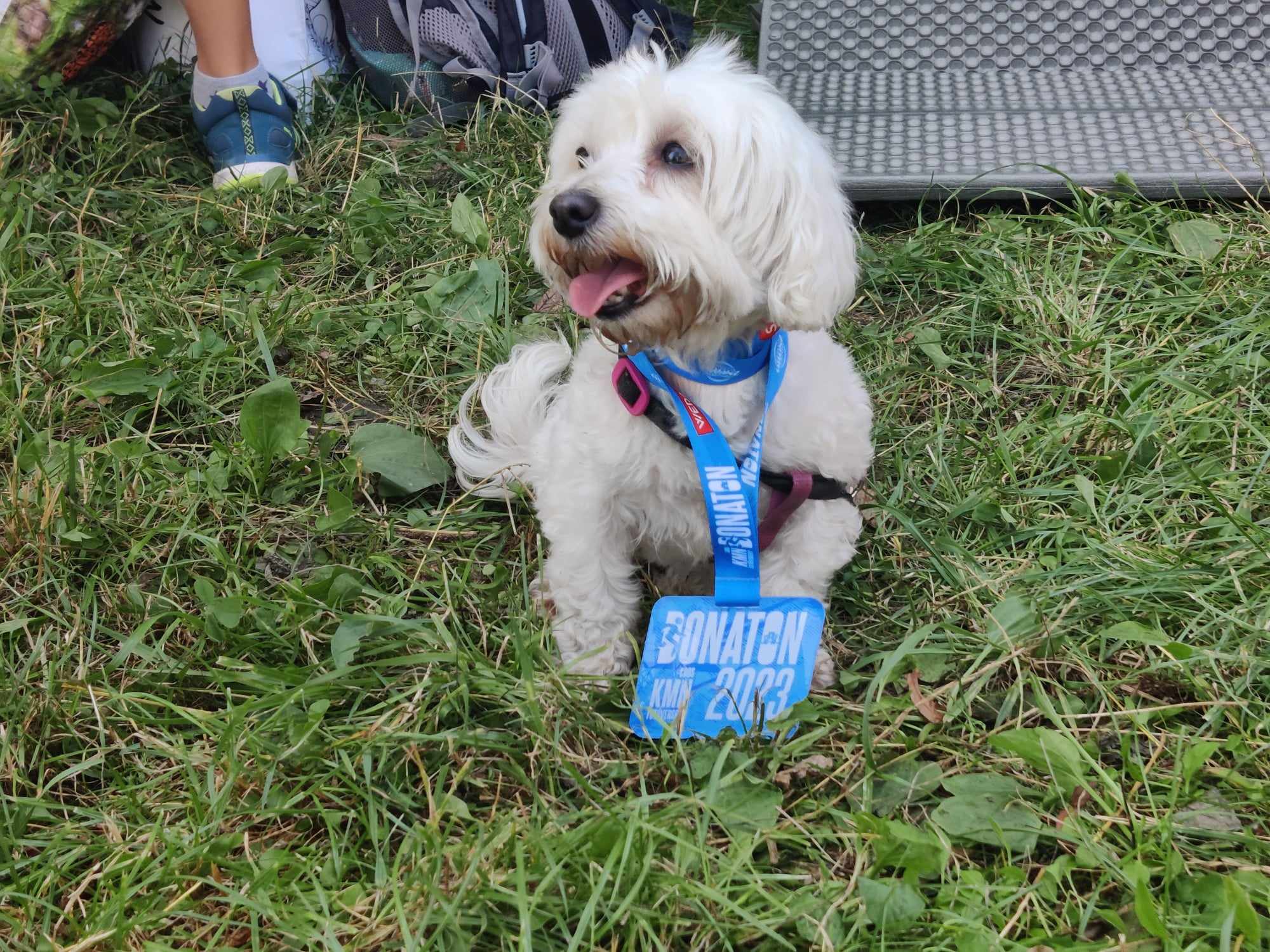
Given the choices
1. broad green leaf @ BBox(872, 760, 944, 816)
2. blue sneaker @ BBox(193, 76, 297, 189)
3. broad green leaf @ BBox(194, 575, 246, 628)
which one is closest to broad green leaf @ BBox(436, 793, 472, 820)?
broad green leaf @ BBox(194, 575, 246, 628)

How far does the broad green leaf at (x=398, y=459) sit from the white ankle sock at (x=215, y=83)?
1.50 metres

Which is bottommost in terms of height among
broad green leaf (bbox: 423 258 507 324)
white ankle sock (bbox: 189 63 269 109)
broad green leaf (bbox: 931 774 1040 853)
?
broad green leaf (bbox: 931 774 1040 853)

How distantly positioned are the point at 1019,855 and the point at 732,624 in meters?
0.64

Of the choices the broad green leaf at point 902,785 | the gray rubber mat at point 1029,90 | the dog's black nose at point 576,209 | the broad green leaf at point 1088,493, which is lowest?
the broad green leaf at point 902,785

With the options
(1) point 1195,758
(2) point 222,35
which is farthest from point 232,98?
(1) point 1195,758

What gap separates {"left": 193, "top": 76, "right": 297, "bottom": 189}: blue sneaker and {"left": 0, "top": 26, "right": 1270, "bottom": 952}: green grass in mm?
221

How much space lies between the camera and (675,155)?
195 cm

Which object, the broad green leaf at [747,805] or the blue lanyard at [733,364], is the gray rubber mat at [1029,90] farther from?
the broad green leaf at [747,805]

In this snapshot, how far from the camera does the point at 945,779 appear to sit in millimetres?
1837

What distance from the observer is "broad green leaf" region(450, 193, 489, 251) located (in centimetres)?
324

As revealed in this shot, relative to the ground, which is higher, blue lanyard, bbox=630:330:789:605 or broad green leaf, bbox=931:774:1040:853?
blue lanyard, bbox=630:330:789:605

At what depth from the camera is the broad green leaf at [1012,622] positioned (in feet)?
6.77

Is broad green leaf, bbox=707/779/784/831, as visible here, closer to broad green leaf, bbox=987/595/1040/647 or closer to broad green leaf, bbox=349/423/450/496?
broad green leaf, bbox=987/595/1040/647

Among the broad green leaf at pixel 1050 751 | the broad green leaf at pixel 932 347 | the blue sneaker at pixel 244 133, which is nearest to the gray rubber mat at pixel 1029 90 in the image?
the broad green leaf at pixel 932 347
